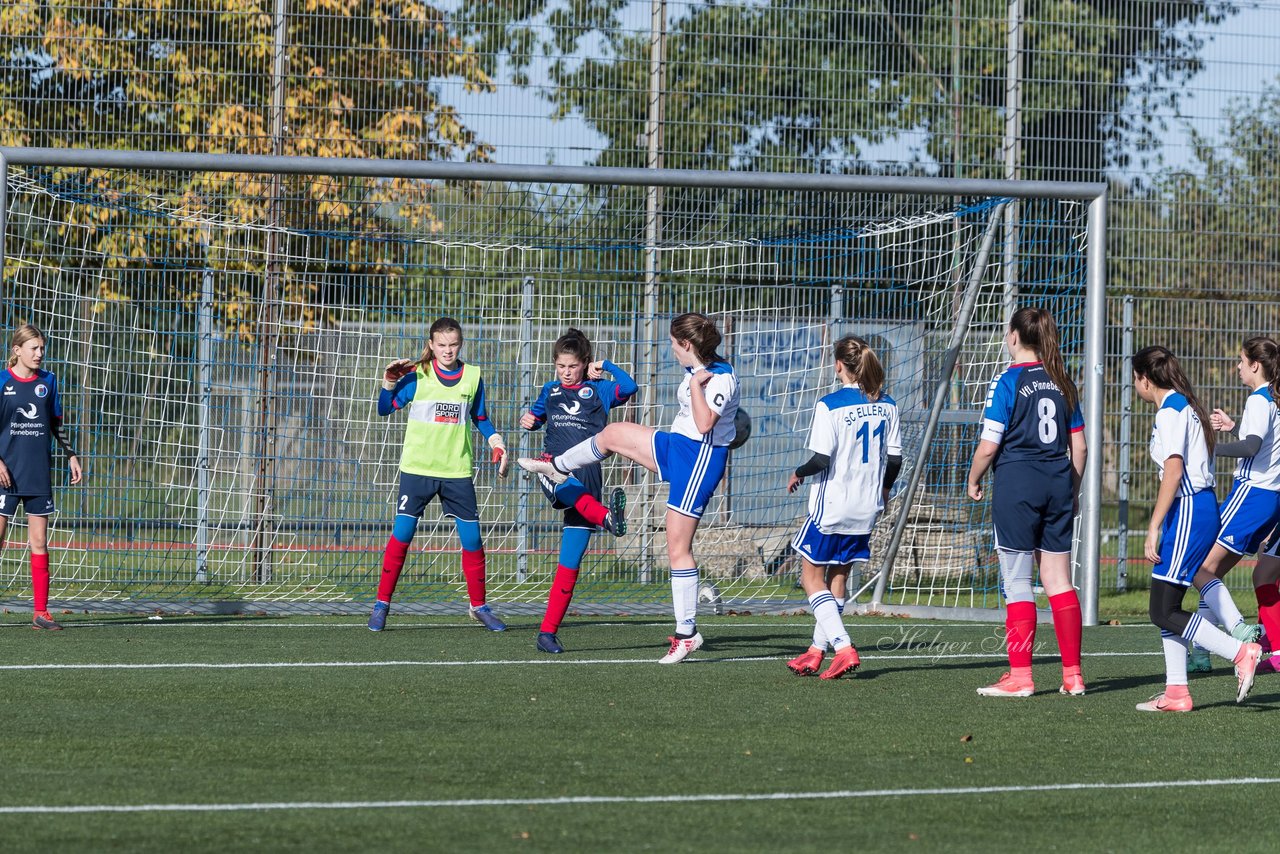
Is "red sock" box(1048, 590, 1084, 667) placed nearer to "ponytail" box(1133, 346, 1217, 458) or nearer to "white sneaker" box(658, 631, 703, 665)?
"ponytail" box(1133, 346, 1217, 458)

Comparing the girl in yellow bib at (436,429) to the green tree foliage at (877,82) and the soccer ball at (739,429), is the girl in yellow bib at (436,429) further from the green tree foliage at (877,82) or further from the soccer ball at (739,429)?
the green tree foliage at (877,82)

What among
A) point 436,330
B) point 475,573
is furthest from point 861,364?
point 475,573

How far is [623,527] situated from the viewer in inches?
352

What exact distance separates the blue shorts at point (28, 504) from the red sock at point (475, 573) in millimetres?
2700

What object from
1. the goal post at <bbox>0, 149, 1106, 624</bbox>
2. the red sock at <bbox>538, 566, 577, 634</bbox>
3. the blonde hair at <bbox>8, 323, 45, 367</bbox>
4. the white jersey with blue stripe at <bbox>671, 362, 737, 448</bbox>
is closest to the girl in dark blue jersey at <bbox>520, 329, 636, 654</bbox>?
the red sock at <bbox>538, 566, 577, 634</bbox>

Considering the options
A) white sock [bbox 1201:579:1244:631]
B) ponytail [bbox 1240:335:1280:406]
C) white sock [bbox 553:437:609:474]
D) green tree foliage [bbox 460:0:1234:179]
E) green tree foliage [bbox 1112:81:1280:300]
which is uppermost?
green tree foliage [bbox 460:0:1234:179]

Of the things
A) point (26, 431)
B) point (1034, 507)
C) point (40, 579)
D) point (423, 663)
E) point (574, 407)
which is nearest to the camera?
point (1034, 507)

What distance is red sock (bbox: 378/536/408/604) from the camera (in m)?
9.91

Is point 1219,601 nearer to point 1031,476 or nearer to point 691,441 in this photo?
point 1031,476

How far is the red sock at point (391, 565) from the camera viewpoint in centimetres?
991

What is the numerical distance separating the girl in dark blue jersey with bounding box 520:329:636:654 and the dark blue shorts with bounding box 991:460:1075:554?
2337mm

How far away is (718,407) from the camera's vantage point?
7.89 m

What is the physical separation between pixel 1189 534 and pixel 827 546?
1.77 meters

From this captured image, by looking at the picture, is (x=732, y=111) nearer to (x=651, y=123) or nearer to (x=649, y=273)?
(x=651, y=123)
